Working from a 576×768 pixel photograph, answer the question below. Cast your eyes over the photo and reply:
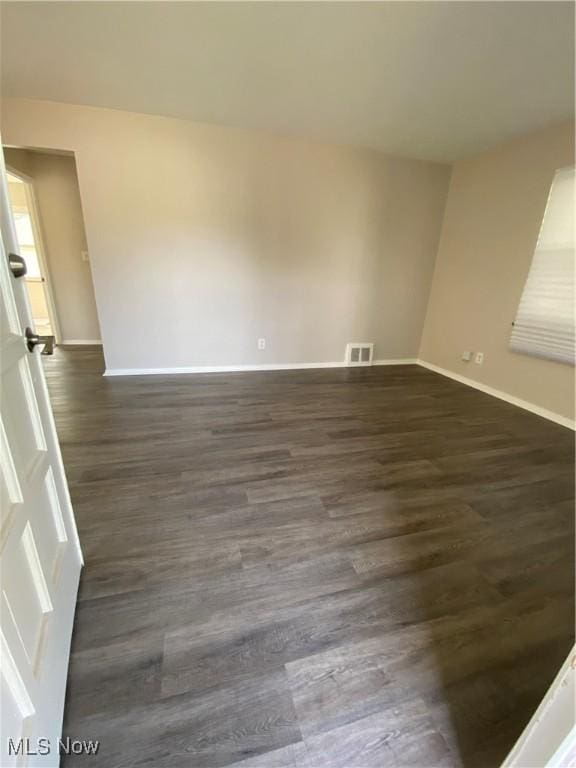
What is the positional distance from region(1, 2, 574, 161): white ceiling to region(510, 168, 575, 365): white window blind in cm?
68

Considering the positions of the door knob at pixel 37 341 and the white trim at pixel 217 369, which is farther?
the white trim at pixel 217 369

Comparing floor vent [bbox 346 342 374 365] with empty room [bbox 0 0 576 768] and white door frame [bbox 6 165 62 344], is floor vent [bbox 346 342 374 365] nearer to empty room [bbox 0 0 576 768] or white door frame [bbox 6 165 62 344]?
empty room [bbox 0 0 576 768]

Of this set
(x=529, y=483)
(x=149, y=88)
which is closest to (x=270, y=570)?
(x=529, y=483)

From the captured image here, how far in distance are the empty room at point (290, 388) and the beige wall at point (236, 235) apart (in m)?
0.03

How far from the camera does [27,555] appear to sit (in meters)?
0.82

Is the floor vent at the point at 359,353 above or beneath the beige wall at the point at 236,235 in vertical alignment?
beneath

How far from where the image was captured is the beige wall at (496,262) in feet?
9.98

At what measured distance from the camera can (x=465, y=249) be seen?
391cm

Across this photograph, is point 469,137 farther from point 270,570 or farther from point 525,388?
point 270,570

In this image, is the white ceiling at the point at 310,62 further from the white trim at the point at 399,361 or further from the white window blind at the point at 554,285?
the white trim at the point at 399,361

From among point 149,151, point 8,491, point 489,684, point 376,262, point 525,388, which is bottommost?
point 489,684

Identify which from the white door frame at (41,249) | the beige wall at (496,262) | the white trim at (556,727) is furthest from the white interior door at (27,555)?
the white door frame at (41,249)

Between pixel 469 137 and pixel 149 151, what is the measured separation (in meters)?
3.12

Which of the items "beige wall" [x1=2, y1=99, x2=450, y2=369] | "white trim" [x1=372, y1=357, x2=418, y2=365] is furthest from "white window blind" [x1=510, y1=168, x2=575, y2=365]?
"white trim" [x1=372, y1=357, x2=418, y2=365]
